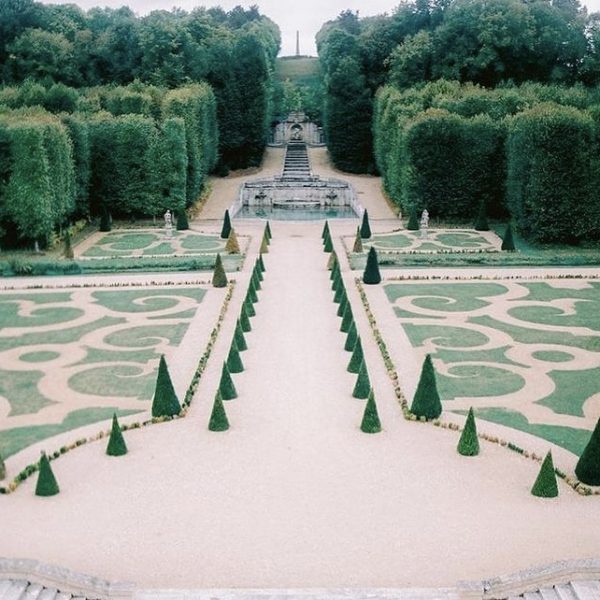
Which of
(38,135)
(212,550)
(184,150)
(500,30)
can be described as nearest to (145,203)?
(184,150)

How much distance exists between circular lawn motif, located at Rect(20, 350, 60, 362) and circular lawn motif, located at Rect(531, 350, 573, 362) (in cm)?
1660

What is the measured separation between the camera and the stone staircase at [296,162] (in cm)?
7229

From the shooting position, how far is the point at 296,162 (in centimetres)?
8000

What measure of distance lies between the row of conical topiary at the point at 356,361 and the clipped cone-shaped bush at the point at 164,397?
17.6 ft

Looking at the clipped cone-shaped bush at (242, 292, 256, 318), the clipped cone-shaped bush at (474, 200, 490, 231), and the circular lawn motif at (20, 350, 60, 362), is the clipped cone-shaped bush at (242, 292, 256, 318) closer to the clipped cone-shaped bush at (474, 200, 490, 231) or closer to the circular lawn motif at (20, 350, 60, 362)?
the circular lawn motif at (20, 350, 60, 362)

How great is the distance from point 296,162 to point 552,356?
180 ft

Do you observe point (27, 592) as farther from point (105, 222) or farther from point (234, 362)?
point (105, 222)

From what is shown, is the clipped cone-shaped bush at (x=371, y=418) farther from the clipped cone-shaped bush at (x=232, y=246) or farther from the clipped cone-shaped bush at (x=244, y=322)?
the clipped cone-shaped bush at (x=232, y=246)

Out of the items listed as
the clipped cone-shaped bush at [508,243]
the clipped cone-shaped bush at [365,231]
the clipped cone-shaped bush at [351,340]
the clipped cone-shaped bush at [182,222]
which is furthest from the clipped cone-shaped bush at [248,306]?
the clipped cone-shaped bush at [182,222]

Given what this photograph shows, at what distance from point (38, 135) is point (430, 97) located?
29777 millimetres

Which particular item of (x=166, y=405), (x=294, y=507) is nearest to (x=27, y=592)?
(x=294, y=507)

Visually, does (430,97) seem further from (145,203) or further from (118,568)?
(118,568)

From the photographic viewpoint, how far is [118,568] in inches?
617

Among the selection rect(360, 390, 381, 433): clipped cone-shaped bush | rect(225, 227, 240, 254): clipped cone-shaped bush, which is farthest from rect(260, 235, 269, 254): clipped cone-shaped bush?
rect(360, 390, 381, 433): clipped cone-shaped bush
